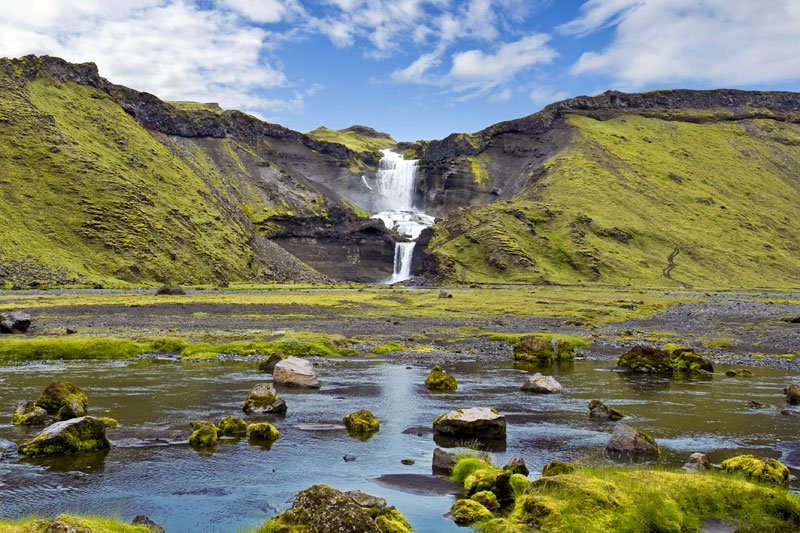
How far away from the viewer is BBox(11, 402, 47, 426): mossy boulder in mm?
21109

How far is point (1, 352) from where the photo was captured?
37.2 metres

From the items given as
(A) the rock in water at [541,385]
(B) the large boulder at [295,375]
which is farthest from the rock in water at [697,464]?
(B) the large boulder at [295,375]

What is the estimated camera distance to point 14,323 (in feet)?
147

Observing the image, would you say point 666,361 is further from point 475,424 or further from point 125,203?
point 125,203

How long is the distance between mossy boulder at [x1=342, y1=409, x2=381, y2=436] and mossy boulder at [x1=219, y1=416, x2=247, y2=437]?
3590mm

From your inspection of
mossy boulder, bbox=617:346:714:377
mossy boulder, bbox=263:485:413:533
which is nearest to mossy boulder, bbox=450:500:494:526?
mossy boulder, bbox=263:485:413:533

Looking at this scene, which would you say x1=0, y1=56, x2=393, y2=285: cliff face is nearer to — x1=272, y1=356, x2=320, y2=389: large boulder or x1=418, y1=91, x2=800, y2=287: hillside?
x1=418, y1=91, x2=800, y2=287: hillside

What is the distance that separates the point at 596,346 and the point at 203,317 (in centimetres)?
3638

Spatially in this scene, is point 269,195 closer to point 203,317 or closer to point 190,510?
point 203,317

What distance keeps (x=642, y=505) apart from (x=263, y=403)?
14973 mm

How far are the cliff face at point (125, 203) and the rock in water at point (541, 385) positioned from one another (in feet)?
301

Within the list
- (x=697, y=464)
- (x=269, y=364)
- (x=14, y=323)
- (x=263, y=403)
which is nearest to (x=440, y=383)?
(x=263, y=403)

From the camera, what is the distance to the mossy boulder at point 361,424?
853 inches

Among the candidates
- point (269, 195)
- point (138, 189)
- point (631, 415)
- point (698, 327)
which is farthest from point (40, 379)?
point (269, 195)
